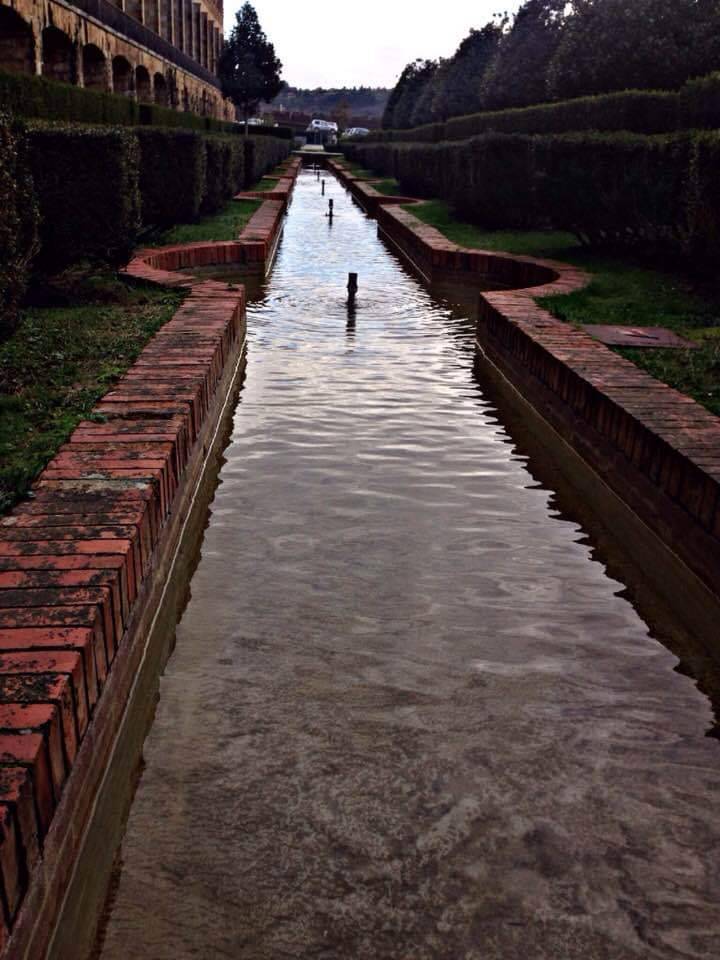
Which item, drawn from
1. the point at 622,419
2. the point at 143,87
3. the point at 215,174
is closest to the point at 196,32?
the point at 143,87

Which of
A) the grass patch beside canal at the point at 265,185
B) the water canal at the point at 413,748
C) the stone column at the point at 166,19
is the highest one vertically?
the stone column at the point at 166,19

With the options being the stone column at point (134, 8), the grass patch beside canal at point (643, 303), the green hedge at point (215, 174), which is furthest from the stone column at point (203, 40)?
the grass patch beside canal at point (643, 303)

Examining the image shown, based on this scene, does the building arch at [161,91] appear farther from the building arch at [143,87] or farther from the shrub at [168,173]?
the shrub at [168,173]

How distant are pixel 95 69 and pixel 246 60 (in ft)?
139

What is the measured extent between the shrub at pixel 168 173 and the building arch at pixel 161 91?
1235 inches

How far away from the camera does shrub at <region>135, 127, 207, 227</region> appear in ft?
37.3

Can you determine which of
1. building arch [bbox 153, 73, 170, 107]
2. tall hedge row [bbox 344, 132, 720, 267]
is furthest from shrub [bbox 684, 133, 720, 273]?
building arch [bbox 153, 73, 170, 107]

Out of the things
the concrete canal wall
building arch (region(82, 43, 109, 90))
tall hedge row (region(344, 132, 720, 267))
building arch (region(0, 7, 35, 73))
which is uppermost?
building arch (region(82, 43, 109, 90))

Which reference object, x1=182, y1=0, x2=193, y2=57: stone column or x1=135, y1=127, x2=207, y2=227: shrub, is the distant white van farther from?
x1=135, y1=127, x2=207, y2=227: shrub

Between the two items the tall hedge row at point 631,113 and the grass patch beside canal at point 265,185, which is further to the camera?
the grass patch beside canal at point 265,185

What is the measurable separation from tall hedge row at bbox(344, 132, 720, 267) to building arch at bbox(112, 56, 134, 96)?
20450 millimetres

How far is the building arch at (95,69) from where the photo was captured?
28.5 metres

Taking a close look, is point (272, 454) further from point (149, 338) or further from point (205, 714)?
point (205, 714)

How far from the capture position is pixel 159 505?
3.47 m
